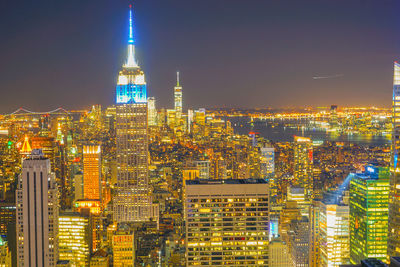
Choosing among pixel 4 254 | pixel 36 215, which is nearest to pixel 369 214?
pixel 36 215

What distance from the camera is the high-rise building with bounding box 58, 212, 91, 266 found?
14250 mm

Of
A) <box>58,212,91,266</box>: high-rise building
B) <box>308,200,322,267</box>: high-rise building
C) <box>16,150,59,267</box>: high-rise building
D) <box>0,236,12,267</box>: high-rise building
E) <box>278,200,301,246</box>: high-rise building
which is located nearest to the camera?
<box>16,150,59,267</box>: high-rise building

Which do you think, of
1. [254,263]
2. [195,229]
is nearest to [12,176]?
[195,229]

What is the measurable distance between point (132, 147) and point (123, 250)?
1044cm

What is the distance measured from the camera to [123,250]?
15.2 m

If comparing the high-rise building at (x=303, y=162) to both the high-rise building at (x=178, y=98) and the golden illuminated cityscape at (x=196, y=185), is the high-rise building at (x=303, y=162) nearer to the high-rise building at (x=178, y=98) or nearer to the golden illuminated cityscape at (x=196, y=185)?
the golden illuminated cityscape at (x=196, y=185)

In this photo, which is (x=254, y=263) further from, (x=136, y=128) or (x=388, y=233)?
(x=136, y=128)

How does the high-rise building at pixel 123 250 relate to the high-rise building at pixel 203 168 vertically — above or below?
below

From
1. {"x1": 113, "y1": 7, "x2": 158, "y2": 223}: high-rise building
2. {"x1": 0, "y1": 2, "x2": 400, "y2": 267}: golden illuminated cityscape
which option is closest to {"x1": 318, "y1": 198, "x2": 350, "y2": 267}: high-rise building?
{"x1": 0, "y1": 2, "x2": 400, "y2": 267}: golden illuminated cityscape

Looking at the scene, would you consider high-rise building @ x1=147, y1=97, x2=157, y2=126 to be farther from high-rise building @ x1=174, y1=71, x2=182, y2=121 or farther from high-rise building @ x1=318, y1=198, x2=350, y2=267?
high-rise building @ x1=318, y1=198, x2=350, y2=267

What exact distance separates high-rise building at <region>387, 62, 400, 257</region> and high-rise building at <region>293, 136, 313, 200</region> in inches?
323

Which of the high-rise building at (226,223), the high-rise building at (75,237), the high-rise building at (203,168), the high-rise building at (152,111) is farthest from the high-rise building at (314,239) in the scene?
the high-rise building at (152,111)

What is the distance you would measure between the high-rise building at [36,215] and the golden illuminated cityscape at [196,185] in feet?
0.08

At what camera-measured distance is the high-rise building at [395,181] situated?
10.4 m
